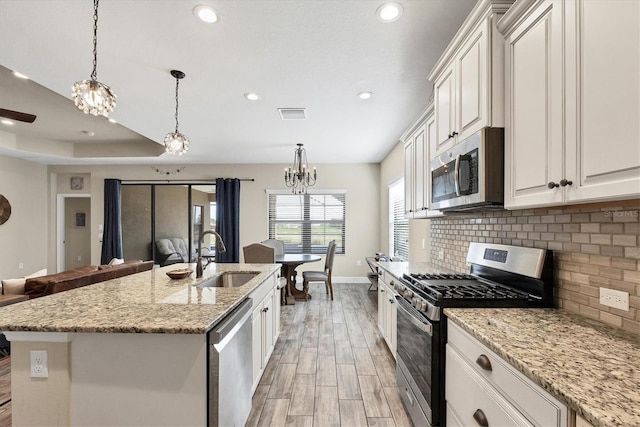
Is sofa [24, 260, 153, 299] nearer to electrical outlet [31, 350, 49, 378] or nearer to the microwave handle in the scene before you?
electrical outlet [31, 350, 49, 378]

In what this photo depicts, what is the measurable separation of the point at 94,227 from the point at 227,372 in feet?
22.9

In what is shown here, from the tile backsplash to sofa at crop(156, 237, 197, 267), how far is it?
6473 mm

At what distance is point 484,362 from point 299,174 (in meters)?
4.09

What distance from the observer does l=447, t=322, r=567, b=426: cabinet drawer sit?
85 cm

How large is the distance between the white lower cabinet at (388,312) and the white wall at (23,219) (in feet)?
23.9

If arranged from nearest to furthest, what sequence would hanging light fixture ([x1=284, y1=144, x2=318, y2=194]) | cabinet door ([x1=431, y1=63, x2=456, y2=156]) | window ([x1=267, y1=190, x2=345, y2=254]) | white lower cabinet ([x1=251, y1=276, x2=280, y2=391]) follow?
1. cabinet door ([x1=431, y1=63, x2=456, y2=156])
2. white lower cabinet ([x1=251, y1=276, x2=280, y2=391])
3. hanging light fixture ([x1=284, y1=144, x2=318, y2=194])
4. window ([x1=267, y1=190, x2=345, y2=254])

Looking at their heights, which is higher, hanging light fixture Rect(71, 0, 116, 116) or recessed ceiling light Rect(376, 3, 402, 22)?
recessed ceiling light Rect(376, 3, 402, 22)

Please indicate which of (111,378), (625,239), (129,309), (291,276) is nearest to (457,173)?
(625,239)

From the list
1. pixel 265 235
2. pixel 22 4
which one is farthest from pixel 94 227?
pixel 22 4

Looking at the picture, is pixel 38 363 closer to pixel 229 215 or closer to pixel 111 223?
pixel 229 215

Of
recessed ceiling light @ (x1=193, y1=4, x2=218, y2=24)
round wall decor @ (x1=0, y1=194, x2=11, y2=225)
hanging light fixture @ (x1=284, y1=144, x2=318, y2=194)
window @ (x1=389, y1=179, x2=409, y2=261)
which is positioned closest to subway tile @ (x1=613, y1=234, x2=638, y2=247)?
recessed ceiling light @ (x1=193, y1=4, x2=218, y2=24)

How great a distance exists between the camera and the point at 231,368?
1.53m

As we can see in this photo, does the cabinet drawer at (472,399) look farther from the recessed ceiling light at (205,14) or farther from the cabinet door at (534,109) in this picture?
the recessed ceiling light at (205,14)

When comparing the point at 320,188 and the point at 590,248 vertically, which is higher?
the point at 320,188
